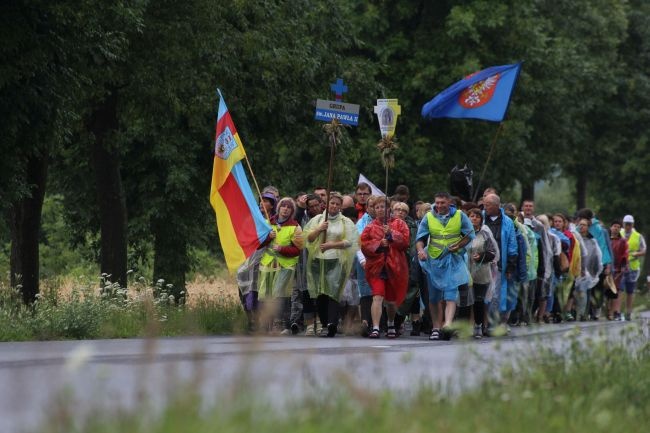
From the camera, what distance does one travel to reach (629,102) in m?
54.9

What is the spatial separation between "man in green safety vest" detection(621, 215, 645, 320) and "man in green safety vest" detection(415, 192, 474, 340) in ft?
39.2

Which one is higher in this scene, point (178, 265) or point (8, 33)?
point (8, 33)

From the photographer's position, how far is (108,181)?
86.4 feet

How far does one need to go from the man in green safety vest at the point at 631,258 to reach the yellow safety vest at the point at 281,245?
12.6 m

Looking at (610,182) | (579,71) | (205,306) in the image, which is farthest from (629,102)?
(205,306)

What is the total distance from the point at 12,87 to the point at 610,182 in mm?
39320

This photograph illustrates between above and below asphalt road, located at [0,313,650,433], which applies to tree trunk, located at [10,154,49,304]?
above

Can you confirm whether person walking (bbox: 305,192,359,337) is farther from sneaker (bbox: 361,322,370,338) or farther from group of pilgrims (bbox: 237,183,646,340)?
sneaker (bbox: 361,322,370,338)

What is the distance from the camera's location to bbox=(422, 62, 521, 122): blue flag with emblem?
2502 cm

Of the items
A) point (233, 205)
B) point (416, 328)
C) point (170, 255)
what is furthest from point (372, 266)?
point (170, 255)

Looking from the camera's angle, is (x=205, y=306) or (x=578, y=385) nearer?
(x=578, y=385)

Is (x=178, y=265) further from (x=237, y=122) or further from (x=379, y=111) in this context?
(x=379, y=111)

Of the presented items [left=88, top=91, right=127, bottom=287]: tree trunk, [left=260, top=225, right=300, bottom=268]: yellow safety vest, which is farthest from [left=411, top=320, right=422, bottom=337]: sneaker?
[left=88, top=91, right=127, bottom=287]: tree trunk

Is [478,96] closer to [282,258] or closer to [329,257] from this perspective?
[329,257]
